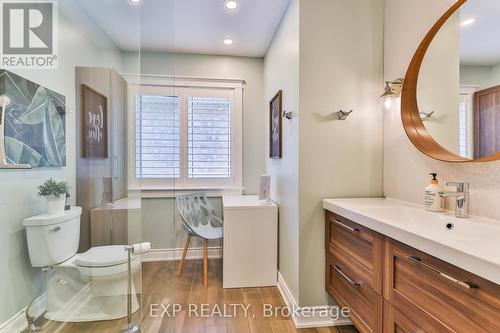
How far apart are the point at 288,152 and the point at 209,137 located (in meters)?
1.37

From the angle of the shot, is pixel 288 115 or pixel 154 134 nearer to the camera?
pixel 154 134

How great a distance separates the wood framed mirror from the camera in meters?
1.20

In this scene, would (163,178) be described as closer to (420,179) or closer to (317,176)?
(317,176)

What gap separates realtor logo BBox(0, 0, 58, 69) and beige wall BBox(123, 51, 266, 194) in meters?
1.46

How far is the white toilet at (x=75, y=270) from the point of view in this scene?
66.9 inches

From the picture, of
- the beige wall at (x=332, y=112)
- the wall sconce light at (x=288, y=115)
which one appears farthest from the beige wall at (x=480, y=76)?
the wall sconce light at (x=288, y=115)

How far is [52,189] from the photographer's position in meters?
1.75

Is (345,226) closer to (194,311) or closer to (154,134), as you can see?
(194,311)

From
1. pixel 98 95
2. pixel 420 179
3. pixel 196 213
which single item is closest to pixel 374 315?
pixel 420 179

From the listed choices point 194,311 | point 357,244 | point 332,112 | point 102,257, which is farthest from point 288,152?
point 102,257

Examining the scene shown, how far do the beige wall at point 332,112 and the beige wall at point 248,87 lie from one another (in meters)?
1.46

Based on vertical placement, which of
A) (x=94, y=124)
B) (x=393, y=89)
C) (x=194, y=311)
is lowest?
(x=194, y=311)

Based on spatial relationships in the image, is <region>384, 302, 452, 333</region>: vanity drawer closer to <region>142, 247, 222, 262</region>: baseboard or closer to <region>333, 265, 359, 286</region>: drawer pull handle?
<region>333, 265, 359, 286</region>: drawer pull handle

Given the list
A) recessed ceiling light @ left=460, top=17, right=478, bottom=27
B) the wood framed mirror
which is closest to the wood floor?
the wood framed mirror
